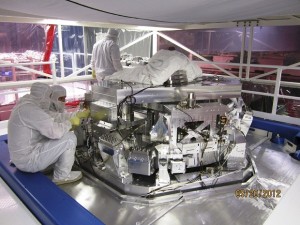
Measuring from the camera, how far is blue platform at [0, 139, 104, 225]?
5.52ft

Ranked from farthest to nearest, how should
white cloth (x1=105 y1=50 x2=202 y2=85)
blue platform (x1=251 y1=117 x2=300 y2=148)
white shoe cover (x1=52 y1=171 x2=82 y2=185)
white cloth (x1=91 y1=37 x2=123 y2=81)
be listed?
white cloth (x1=91 y1=37 x2=123 y2=81) < blue platform (x1=251 y1=117 x2=300 y2=148) < white cloth (x1=105 y1=50 x2=202 y2=85) < white shoe cover (x1=52 y1=171 x2=82 y2=185)

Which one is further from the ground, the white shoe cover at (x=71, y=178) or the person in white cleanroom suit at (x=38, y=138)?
the person in white cleanroom suit at (x=38, y=138)

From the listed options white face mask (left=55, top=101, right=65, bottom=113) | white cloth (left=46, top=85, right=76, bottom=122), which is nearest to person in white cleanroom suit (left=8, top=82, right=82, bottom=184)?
white cloth (left=46, top=85, right=76, bottom=122)

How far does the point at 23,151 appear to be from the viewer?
7.52 feet

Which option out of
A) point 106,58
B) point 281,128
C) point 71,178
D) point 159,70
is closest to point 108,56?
point 106,58

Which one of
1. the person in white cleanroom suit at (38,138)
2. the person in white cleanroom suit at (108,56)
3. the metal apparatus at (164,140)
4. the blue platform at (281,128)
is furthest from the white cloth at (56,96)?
the blue platform at (281,128)

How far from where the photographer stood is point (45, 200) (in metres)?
1.88

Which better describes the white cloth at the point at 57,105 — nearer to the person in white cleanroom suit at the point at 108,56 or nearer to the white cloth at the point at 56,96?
the white cloth at the point at 56,96

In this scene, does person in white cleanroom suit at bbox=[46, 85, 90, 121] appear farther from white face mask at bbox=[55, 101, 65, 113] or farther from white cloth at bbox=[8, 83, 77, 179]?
white cloth at bbox=[8, 83, 77, 179]

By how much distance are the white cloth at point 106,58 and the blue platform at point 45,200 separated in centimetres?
244

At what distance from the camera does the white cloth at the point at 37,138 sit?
7.39 ft

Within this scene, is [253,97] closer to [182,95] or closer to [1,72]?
[182,95]
